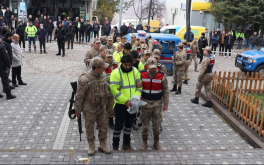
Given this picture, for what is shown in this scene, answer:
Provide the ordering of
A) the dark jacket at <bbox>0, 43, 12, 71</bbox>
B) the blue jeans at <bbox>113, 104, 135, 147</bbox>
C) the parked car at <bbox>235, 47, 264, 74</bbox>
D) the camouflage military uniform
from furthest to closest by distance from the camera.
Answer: the parked car at <bbox>235, 47, 264, 74</bbox>
the camouflage military uniform
the dark jacket at <bbox>0, 43, 12, 71</bbox>
the blue jeans at <bbox>113, 104, 135, 147</bbox>

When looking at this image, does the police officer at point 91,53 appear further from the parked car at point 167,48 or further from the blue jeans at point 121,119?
the parked car at point 167,48

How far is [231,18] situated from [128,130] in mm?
24675

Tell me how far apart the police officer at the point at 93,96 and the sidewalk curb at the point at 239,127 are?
333cm

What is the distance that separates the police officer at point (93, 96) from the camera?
4980 millimetres

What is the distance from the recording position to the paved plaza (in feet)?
17.0

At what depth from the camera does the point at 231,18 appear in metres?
27.3

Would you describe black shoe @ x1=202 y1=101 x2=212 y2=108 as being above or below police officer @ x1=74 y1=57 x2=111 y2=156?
below

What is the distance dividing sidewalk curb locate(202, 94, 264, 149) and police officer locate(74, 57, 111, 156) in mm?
3326

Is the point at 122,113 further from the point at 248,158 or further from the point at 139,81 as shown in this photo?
the point at 248,158

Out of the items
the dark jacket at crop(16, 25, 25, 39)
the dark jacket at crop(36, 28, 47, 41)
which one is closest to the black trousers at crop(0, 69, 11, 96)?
the dark jacket at crop(36, 28, 47, 41)

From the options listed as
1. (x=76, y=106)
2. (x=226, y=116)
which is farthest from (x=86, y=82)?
(x=226, y=116)

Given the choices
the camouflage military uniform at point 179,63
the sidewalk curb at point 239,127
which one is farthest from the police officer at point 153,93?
the camouflage military uniform at point 179,63

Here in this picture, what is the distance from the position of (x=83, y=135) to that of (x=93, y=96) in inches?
69.8

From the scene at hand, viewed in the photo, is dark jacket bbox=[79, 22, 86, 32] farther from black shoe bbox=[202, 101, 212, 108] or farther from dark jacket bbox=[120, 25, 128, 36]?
black shoe bbox=[202, 101, 212, 108]
